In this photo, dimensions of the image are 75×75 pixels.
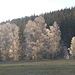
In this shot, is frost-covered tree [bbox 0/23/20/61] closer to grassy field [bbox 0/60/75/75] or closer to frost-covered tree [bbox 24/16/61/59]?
frost-covered tree [bbox 24/16/61/59]

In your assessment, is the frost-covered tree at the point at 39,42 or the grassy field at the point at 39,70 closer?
the grassy field at the point at 39,70

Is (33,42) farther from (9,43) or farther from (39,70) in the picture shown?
(39,70)

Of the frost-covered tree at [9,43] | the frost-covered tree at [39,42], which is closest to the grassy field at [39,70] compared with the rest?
the frost-covered tree at [39,42]

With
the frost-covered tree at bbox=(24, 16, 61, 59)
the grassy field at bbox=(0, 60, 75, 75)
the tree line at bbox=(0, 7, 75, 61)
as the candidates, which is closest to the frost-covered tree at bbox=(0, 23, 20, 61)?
the tree line at bbox=(0, 7, 75, 61)

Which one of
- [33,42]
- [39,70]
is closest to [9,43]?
[33,42]

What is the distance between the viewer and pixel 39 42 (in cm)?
9500

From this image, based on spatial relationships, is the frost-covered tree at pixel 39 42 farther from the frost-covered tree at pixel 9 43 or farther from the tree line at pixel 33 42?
the frost-covered tree at pixel 9 43

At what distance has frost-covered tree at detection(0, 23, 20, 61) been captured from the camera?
332 feet

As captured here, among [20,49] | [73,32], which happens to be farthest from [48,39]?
[73,32]

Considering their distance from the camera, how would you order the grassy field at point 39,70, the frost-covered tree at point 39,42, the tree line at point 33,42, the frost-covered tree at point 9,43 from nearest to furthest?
the grassy field at point 39,70 < the frost-covered tree at point 39,42 < the tree line at point 33,42 < the frost-covered tree at point 9,43

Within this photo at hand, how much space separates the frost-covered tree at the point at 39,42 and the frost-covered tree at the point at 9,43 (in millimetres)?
3831

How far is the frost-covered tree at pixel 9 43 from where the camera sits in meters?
101

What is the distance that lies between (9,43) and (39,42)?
14.5 m

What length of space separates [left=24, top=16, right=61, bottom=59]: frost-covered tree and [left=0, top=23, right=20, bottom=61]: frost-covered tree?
3831mm
